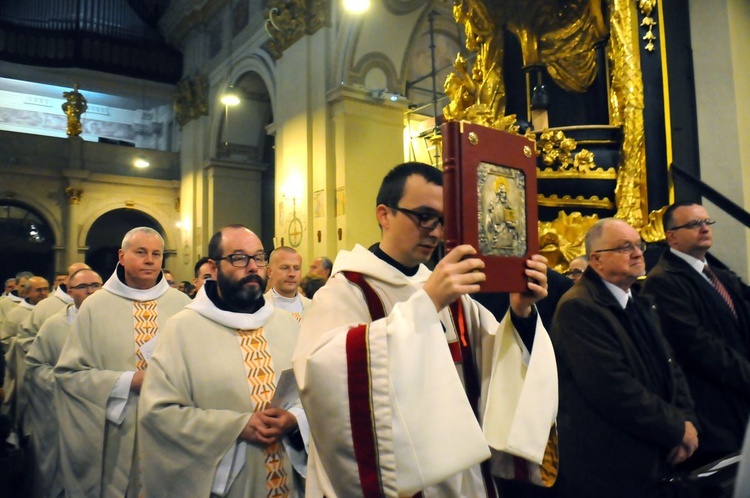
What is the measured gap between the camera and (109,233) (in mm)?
17828

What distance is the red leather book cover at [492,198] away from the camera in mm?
1607

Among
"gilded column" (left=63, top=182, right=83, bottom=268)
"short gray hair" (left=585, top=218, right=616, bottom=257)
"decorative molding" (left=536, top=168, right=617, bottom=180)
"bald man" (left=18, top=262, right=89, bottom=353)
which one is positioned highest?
"gilded column" (left=63, top=182, right=83, bottom=268)

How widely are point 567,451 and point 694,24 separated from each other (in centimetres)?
441

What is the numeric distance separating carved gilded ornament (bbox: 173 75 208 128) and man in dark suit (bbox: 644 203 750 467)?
45.2 ft

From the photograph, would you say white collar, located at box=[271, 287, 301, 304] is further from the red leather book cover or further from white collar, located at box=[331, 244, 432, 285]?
the red leather book cover

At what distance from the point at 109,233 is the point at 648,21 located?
1580cm

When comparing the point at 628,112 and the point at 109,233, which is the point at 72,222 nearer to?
the point at 109,233

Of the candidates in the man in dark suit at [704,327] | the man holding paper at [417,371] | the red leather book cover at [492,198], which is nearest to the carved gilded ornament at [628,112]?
the man in dark suit at [704,327]

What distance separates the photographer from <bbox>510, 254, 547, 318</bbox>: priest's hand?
1.74 m

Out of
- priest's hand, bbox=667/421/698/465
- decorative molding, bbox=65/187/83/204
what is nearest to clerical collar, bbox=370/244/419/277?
priest's hand, bbox=667/421/698/465

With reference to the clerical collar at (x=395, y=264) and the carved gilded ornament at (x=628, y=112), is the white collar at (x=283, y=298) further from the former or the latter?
the clerical collar at (x=395, y=264)

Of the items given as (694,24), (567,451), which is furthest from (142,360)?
(694,24)

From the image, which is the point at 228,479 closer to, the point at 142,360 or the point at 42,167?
the point at 142,360

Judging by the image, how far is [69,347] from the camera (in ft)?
12.3
